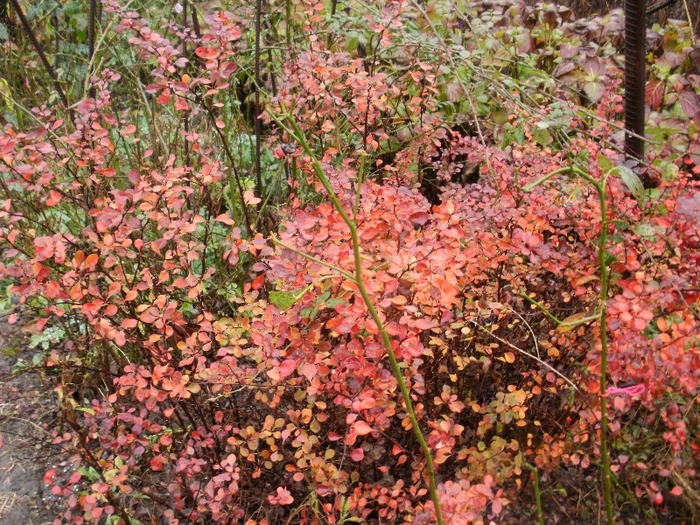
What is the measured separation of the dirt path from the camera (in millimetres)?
2496

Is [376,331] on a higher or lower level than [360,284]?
lower

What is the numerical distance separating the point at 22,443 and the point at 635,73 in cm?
261

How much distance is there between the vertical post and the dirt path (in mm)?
2288

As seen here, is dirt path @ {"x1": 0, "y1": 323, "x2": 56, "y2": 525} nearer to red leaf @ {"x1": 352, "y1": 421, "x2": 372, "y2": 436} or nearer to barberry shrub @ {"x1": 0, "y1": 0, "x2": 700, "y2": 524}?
barberry shrub @ {"x1": 0, "y1": 0, "x2": 700, "y2": 524}

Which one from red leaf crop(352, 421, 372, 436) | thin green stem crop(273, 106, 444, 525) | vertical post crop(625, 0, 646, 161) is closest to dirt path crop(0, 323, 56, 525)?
red leaf crop(352, 421, 372, 436)

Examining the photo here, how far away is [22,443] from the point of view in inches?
106

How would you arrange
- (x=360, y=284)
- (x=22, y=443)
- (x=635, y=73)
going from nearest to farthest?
1. (x=360, y=284)
2. (x=635, y=73)
3. (x=22, y=443)

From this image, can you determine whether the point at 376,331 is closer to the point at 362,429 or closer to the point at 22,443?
the point at 362,429

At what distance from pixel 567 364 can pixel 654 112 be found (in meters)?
1.95

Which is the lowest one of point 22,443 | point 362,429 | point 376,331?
point 22,443

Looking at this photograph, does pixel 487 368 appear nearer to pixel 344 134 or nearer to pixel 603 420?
pixel 603 420

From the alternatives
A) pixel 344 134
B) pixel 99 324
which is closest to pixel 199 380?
pixel 99 324

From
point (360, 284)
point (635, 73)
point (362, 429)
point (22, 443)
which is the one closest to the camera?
point (360, 284)

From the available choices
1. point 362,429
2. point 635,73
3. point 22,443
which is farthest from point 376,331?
point 22,443
